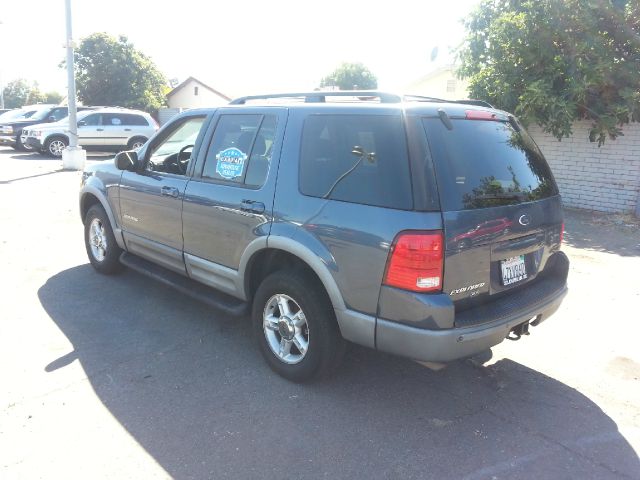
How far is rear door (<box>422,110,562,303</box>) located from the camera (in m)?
2.96

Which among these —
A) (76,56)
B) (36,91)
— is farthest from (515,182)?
(36,91)

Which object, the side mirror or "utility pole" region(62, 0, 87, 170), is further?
"utility pole" region(62, 0, 87, 170)

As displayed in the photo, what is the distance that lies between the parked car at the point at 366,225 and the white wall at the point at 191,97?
40.9 metres

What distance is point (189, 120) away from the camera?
461cm

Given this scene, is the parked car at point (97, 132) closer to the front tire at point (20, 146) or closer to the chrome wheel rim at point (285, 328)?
the front tire at point (20, 146)

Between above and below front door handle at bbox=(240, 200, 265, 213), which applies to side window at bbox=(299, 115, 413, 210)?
above

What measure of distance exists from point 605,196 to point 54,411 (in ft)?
31.8

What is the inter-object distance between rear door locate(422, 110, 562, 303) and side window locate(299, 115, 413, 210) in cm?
20

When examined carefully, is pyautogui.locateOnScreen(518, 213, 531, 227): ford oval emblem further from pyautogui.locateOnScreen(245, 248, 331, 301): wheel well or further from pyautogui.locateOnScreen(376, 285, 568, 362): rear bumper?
pyautogui.locateOnScreen(245, 248, 331, 301): wheel well

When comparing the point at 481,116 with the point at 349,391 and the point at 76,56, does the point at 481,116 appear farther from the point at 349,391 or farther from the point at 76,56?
the point at 76,56

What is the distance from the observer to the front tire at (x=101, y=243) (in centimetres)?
554

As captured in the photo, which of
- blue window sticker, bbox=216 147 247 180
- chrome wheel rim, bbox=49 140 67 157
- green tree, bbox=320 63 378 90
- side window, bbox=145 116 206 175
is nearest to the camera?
blue window sticker, bbox=216 147 247 180

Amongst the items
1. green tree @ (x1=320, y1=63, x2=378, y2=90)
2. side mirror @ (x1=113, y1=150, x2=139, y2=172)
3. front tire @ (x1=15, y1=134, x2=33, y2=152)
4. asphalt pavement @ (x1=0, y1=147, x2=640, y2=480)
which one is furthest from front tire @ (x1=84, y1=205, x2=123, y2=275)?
green tree @ (x1=320, y1=63, x2=378, y2=90)

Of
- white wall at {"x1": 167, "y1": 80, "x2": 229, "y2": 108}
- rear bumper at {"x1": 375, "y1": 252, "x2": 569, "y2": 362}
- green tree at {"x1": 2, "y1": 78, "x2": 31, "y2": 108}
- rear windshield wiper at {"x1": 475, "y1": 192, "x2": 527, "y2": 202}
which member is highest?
green tree at {"x1": 2, "y1": 78, "x2": 31, "y2": 108}
